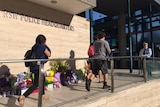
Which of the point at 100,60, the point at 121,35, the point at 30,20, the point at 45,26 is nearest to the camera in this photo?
the point at 100,60

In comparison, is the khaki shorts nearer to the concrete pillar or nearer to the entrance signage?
the entrance signage


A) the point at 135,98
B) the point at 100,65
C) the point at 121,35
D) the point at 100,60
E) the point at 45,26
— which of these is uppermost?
the point at 121,35

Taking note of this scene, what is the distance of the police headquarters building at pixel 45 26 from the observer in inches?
299

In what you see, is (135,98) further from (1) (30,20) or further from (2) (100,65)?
(1) (30,20)

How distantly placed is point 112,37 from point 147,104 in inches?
628

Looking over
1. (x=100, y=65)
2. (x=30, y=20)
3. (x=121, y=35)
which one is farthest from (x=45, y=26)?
(x=121, y=35)

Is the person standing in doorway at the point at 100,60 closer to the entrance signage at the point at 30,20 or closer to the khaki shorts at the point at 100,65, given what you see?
the khaki shorts at the point at 100,65

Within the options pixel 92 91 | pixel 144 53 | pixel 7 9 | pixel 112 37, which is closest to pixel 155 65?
pixel 144 53

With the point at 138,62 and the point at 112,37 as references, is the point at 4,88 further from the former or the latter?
the point at 112,37

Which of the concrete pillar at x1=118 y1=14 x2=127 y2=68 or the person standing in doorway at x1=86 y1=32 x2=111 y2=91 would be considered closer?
the person standing in doorway at x1=86 y1=32 x2=111 y2=91

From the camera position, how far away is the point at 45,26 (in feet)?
29.3

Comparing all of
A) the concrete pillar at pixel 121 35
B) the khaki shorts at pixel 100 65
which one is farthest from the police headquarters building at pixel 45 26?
the concrete pillar at pixel 121 35

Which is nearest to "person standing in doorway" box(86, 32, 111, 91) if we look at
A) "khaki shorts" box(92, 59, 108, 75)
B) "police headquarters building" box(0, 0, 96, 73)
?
"khaki shorts" box(92, 59, 108, 75)

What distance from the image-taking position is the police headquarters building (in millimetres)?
7583
